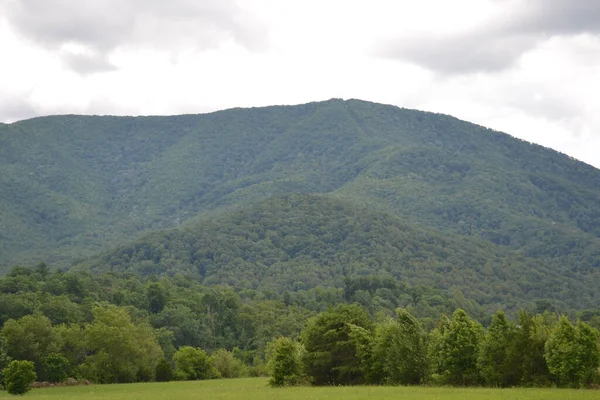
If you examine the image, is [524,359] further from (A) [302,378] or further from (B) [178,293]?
(B) [178,293]

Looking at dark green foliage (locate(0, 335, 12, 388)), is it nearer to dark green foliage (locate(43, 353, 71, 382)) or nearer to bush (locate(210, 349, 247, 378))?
dark green foliage (locate(43, 353, 71, 382))

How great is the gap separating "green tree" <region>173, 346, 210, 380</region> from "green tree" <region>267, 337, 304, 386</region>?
75.1 feet

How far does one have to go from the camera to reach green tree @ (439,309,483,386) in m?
51.7

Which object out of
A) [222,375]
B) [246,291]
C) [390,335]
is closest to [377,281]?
[246,291]

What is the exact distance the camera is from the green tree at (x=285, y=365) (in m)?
61.8

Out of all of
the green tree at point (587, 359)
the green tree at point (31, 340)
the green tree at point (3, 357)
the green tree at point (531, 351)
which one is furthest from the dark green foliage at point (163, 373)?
the green tree at point (587, 359)

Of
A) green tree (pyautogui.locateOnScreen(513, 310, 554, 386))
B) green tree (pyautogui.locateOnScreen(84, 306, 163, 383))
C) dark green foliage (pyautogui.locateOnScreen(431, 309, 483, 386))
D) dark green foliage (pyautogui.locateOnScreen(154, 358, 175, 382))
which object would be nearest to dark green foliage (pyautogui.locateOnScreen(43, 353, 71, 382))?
green tree (pyautogui.locateOnScreen(84, 306, 163, 383))

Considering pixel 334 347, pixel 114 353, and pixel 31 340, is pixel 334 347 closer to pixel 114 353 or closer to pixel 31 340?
pixel 114 353

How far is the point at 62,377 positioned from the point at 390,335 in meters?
37.9

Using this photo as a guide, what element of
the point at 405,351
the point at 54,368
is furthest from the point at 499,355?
the point at 54,368

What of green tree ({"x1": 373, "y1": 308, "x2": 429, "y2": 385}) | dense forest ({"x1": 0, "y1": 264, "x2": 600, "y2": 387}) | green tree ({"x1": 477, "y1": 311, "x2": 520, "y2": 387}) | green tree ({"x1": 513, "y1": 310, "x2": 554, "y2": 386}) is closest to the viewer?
green tree ({"x1": 513, "y1": 310, "x2": 554, "y2": 386})

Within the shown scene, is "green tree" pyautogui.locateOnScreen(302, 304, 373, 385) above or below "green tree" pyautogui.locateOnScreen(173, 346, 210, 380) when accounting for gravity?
above

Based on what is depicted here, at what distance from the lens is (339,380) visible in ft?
197

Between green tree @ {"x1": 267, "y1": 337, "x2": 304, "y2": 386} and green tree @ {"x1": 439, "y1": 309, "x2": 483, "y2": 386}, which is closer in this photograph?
green tree @ {"x1": 439, "y1": 309, "x2": 483, "y2": 386}
